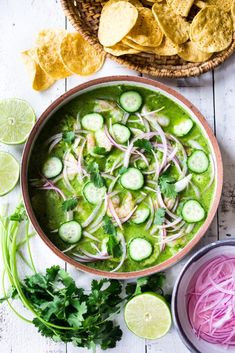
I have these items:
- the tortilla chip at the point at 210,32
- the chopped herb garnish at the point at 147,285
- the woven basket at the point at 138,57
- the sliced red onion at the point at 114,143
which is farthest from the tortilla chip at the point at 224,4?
the chopped herb garnish at the point at 147,285

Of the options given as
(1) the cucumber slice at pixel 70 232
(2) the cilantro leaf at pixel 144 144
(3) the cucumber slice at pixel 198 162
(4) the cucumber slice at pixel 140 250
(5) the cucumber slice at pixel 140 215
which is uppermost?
(2) the cilantro leaf at pixel 144 144

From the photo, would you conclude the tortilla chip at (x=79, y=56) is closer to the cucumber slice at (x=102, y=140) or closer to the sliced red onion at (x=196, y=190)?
the cucumber slice at (x=102, y=140)

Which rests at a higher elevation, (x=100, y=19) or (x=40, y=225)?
(x=100, y=19)

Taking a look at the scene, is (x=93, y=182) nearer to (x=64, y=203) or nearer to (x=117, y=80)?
(x=64, y=203)

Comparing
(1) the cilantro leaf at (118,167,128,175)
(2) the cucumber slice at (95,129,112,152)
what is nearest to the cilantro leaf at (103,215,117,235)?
(1) the cilantro leaf at (118,167,128,175)

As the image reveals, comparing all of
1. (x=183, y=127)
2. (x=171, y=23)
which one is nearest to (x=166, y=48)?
(x=171, y=23)

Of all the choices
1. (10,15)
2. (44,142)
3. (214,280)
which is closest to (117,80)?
(44,142)

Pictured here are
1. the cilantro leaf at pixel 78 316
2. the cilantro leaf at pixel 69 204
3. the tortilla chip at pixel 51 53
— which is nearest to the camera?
the cilantro leaf at pixel 78 316

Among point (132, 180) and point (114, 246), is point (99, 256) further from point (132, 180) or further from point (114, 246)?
point (132, 180)
